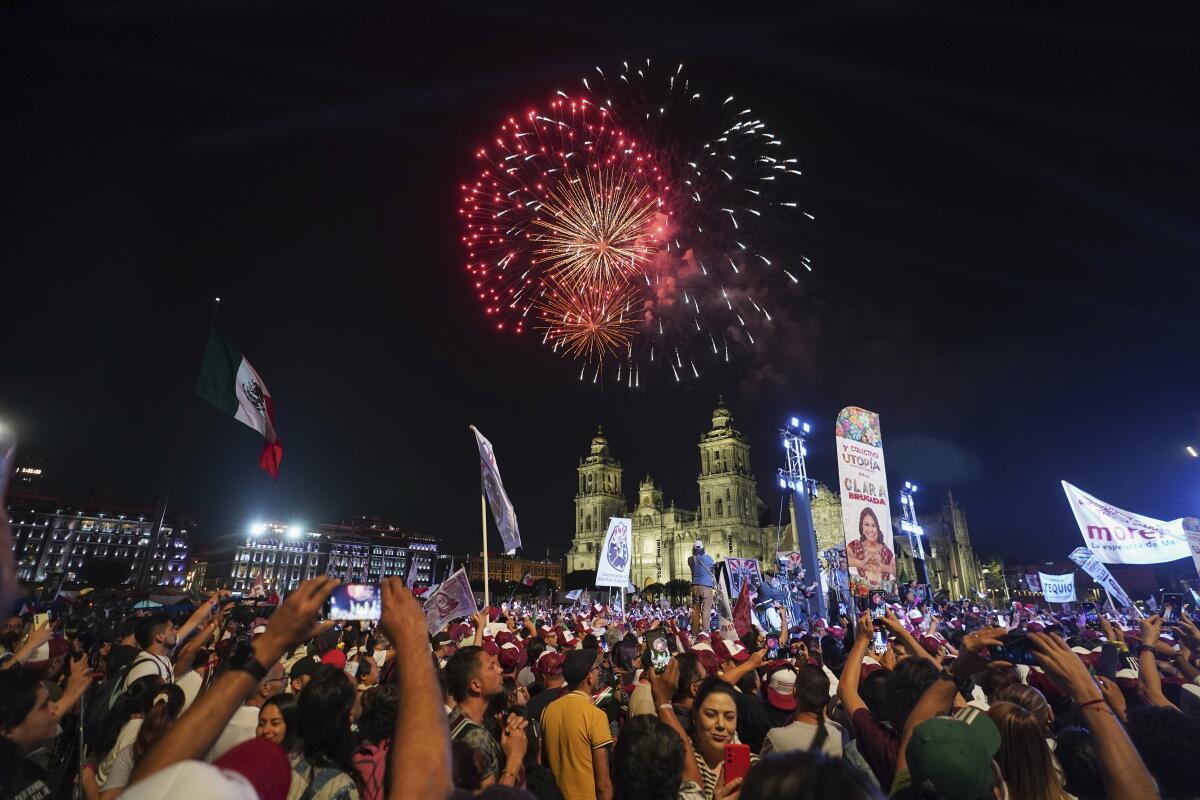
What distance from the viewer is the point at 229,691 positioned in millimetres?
2086

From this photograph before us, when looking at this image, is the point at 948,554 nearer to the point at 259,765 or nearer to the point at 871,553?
the point at 871,553

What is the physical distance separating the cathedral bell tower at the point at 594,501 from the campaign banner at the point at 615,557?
99.4 m

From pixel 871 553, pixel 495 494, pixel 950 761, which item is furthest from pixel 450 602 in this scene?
pixel 871 553

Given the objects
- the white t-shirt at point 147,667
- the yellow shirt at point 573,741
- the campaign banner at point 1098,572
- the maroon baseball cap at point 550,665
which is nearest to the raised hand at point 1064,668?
the yellow shirt at point 573,741

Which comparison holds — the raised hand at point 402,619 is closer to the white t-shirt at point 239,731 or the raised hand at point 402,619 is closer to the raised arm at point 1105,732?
the white t-shirt at point 239,731

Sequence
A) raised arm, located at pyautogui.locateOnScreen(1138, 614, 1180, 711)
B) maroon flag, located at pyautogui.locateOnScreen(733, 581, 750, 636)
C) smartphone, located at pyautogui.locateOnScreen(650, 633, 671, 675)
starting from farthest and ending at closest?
maroon flag, located at pyautogui.locateOnScreen(733, 581, 750, 636), smartphone, located at pyautogui.locateOnScreen(650, 633, 671, 675), raised arm, located at pyautogui.locateOnScreen(1138, 614, 1180, 711)

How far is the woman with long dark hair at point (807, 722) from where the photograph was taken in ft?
14.6

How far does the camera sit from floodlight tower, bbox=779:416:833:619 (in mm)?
27266

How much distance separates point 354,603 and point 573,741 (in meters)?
2.33

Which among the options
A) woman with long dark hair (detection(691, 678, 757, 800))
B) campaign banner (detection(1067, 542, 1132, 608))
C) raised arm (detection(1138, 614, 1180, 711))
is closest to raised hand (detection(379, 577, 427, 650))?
woman with long dark hair (detection(691, 678, 757, 800))

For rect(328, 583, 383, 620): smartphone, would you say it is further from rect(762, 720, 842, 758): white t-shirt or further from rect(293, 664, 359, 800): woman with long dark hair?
rect(762, 720, 842, 758): white t-shirt

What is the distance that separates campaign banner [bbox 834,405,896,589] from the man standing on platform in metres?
4.38

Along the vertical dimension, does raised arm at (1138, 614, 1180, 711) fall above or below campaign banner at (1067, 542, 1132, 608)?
below

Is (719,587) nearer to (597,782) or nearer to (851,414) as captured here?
(851,414)
